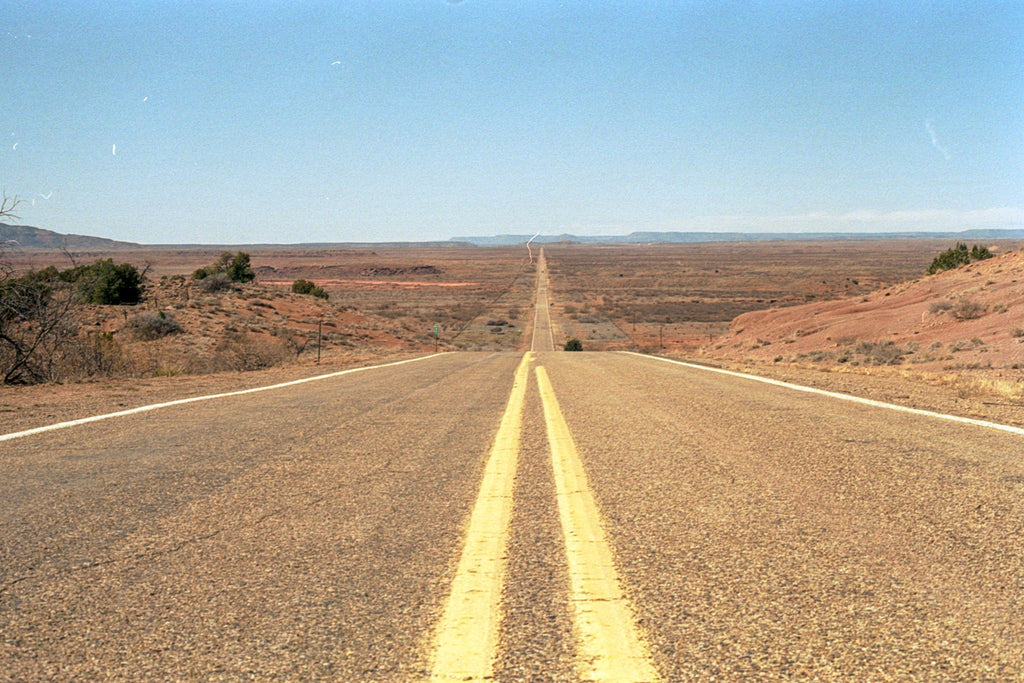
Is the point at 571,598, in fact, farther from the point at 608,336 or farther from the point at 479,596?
the point at 608,336

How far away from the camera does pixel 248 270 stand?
63500 millimetres

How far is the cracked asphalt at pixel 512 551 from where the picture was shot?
9.18 ft

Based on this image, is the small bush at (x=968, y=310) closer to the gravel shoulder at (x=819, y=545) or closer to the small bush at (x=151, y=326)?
the gravel shoulder at (x=819, y=545)

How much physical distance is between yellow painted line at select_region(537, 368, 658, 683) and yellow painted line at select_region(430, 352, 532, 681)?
0.30 metres

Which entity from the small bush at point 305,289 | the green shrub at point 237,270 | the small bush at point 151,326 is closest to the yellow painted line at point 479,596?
the small bush at point 151,326

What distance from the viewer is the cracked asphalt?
280cm

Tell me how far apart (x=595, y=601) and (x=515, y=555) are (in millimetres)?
669

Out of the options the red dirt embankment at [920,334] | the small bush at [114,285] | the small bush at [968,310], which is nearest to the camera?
the red dirt embankment at [920,334]

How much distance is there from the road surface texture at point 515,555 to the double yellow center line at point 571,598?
0.05ft

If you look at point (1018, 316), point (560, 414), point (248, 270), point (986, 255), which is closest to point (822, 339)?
point (1018, 316)

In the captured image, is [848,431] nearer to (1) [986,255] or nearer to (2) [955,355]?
(2) [955,355]

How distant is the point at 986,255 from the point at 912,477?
4638 centimetres

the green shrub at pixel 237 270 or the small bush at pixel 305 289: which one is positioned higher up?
the green shrub at pixel 237 270

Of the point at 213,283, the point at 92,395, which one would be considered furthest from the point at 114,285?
the point at 92,395
